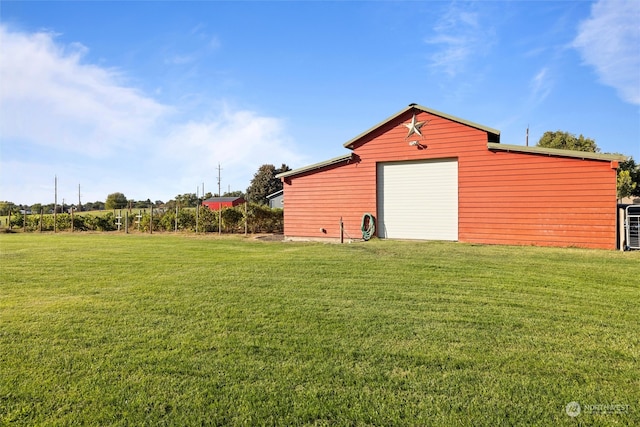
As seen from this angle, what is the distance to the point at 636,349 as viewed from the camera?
3.34 meters

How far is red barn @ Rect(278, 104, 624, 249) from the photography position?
410 inches

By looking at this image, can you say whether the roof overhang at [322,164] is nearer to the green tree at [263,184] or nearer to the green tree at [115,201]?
the green tree at [263,184]

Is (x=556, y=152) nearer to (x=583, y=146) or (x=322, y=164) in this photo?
(x=322, y=164)

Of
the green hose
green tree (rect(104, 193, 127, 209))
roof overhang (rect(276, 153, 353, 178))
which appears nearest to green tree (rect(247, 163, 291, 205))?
green tree (rect(104, 193, 127, 209))

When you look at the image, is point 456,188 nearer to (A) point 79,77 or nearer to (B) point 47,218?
(A) point 79,77

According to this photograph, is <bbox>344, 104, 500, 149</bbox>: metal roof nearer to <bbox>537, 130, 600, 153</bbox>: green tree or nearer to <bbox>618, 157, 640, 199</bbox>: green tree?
<bbox>618, 157, 640, 199</bbox>: green tree

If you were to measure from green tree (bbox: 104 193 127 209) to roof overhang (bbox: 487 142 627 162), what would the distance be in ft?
154

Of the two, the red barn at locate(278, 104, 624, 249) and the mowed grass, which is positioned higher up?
the red barn at locate(278, 104, 624, 249)

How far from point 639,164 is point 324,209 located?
33764mm

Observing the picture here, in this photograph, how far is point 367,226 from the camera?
1370 cm

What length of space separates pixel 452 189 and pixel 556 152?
3.13 meters

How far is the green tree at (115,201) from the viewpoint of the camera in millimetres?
48066

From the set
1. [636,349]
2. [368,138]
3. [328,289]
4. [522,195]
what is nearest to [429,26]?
[368,138]

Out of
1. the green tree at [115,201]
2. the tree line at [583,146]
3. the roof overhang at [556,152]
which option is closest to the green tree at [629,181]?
the tree line at [583,146]
